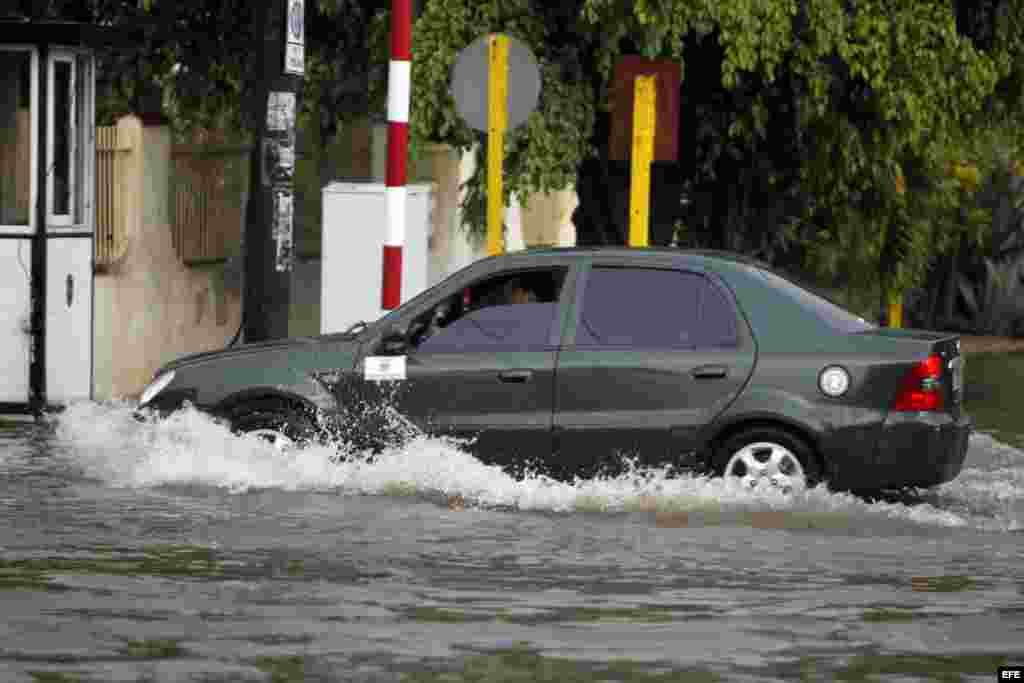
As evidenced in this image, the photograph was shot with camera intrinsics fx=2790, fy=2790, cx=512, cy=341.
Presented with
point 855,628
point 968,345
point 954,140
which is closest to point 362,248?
point 954,140

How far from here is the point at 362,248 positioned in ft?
63.2

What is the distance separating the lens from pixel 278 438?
47.4 feet

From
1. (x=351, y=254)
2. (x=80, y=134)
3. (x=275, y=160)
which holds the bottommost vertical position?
(x=351, y=254)

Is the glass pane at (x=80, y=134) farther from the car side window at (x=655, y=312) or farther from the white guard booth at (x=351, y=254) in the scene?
the car side window at (x=655, y=312)

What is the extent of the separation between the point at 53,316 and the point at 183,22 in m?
3.61

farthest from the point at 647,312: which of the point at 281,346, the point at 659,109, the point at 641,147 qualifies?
the point at 659,109

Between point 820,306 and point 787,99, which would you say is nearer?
point 820,306

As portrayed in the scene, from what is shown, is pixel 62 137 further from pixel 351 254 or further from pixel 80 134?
pixel 351 254

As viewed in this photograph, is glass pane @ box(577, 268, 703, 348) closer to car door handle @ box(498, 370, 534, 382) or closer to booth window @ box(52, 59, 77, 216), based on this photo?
car door handle @ box(498, 370, 534, 382)

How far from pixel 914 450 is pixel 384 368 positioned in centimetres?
271

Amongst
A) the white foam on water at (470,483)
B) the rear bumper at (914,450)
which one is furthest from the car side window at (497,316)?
the rear bumper at (914,450)

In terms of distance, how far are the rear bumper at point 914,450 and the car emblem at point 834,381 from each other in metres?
0.27

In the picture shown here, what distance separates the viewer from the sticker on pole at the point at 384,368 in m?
14.2

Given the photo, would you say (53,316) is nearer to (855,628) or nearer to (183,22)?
(183,22)
